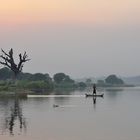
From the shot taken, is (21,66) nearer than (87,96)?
No

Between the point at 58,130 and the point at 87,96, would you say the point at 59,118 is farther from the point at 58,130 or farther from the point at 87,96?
the point at 87,96

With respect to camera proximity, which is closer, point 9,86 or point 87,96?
point 87,96

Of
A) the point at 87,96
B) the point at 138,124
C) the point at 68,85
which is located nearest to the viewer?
the point at 138,124

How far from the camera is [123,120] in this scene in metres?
45.4

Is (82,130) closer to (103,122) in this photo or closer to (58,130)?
(58,130)

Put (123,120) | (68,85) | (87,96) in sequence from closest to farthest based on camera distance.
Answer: (123,120) → (87,96) → (68,85)

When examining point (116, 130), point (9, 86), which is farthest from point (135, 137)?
point (9, 86)

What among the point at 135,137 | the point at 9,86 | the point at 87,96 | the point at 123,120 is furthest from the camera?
the point at 9,86

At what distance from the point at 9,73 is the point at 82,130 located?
148m

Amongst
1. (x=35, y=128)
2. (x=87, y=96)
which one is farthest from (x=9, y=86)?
(x=35, y=128)

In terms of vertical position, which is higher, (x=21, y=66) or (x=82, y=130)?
(x=21, y=66)

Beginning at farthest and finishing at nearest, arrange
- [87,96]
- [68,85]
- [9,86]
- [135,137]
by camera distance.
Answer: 1. [68,85]
2. [9,86]
3. [87,96]
4. [135,137]

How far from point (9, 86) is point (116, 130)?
7777cm

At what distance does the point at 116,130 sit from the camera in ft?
123
